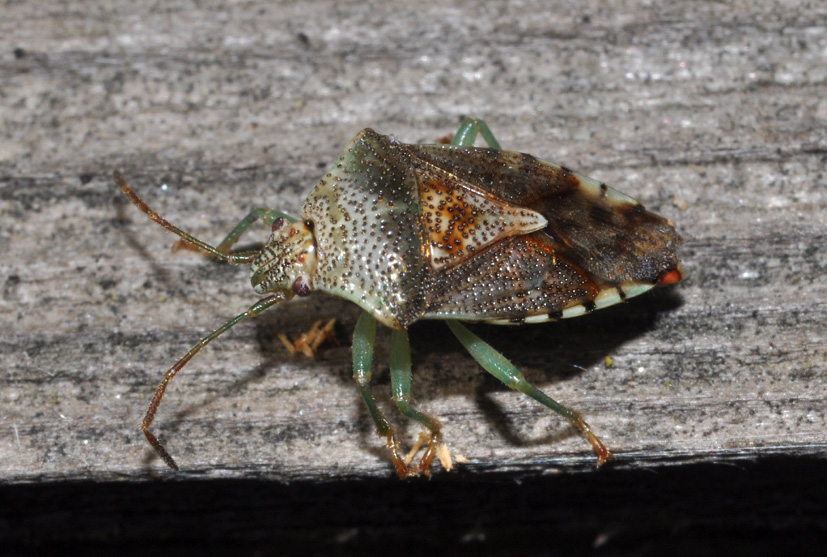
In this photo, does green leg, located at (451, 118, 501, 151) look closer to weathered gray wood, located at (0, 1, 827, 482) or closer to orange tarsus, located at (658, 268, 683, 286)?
weathered gray wood, located at (0, 1, 827, 482)

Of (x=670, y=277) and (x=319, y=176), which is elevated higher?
(x=319, y=176)

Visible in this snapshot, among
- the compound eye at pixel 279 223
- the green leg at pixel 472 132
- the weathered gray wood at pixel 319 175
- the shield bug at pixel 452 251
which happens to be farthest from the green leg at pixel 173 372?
the green leg at pixel 472 132

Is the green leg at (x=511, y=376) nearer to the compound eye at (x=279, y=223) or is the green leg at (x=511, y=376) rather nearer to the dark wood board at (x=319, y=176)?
the dark wood board at (x=319, y=176)

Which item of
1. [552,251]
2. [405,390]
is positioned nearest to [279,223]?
[405,390]

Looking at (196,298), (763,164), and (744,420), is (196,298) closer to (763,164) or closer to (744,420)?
(744,420)

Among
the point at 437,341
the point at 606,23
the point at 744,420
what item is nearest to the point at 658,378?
the point at 744,420

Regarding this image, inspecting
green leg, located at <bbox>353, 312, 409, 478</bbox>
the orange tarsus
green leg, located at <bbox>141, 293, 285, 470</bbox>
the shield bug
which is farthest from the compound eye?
the orange tarsus

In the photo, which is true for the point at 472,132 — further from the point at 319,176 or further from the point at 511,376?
the point at 511,376

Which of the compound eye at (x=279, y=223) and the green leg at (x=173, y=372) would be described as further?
the compound eye at (x=279, y=223)
